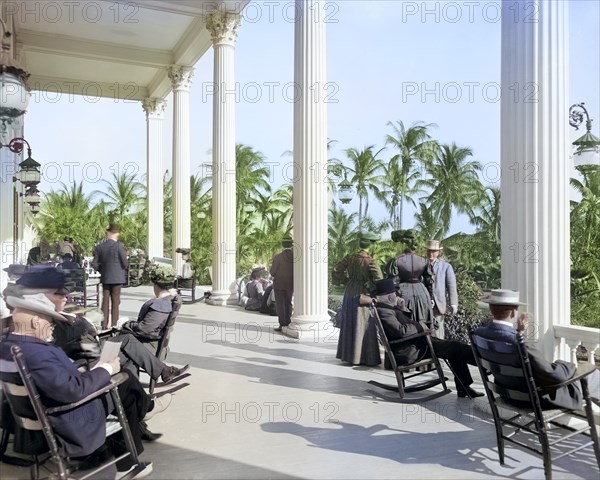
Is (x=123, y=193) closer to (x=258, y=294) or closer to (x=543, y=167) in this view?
(x=258, y=294)

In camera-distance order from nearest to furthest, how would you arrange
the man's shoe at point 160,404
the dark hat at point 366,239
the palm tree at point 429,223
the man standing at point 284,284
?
the man's shoe at point 160,404, the dark hat at point 366,239, the man standing at point 284,284, the palm tree at point 429,223

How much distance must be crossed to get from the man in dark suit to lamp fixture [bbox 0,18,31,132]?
13.5 feet

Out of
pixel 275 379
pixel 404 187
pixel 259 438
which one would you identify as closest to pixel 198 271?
pixel 404 187

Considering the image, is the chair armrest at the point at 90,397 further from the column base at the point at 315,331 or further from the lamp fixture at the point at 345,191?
the lamp fixture at the point at 345,191

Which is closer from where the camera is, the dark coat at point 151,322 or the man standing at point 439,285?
the dark coat at point 151,322

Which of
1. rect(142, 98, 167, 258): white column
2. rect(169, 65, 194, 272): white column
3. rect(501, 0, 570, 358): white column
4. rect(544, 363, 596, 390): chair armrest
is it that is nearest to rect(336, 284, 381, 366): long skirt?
rect(501, 0, 570, 358): white column

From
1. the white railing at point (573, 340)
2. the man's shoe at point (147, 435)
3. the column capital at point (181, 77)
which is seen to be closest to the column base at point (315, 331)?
the white railing at point (573, 340)

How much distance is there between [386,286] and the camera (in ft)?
20.9

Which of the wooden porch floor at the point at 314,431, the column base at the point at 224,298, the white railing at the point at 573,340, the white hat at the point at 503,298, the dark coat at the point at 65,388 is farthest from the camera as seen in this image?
the column base at the point at 224,298

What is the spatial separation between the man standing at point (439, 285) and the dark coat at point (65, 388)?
4.43 meters

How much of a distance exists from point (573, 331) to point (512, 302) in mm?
822

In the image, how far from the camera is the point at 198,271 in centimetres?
2738

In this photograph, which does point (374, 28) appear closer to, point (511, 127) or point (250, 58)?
point (250, 58)

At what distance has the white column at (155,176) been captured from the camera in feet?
69.2
